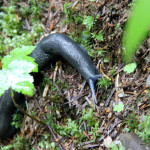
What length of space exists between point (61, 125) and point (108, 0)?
2.32 m

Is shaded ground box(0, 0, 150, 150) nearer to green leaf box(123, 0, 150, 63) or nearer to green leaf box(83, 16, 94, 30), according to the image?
green leaf box(83, 16, 94, 30)

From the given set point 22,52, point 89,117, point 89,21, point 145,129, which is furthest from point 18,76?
point 89,21

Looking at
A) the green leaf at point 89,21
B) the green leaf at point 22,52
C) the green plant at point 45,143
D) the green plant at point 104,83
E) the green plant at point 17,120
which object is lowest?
the green plant at point 45,143

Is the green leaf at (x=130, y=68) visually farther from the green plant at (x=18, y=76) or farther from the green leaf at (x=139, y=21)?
the green leaf at (x=139, y=21)

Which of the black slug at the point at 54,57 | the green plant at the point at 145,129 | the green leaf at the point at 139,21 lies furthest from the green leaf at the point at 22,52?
the green leaf at the point at 139,21

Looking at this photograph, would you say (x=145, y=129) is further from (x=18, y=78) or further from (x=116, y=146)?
(x=18, y=78)

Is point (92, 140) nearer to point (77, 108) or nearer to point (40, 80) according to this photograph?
point (77, 108)

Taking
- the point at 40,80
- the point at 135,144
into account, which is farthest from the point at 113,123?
the point at 40,80

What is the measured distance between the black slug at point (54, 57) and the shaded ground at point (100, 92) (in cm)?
19

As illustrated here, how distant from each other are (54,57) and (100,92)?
141 cm

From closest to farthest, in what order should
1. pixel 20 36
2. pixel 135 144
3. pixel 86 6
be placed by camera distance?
pixel 135 144 < pixel 86 6 < pixel 20 36

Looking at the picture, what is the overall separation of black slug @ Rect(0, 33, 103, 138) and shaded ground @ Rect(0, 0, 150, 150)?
185mm

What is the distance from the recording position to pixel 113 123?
2.47 m

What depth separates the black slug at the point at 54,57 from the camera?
10.5 ft
